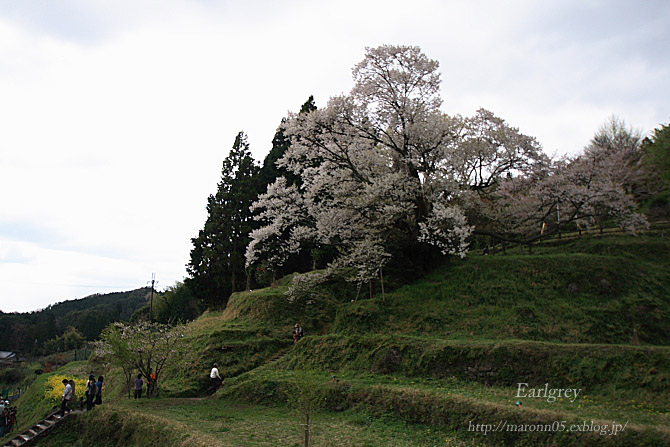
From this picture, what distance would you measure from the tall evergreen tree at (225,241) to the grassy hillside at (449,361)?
28.4 ft

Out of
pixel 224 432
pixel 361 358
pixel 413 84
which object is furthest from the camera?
pixel 413 84

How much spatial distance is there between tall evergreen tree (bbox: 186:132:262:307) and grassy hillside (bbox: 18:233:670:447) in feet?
28.4

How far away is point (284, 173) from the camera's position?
31.7 m

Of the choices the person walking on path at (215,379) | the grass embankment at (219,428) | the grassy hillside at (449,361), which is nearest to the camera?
the grassy hillside at (449,361)

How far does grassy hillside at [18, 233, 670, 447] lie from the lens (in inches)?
387

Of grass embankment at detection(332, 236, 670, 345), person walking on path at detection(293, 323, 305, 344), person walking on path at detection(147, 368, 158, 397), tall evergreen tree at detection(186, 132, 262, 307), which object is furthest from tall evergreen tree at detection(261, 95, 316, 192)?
person walking on path at detection(147, 368, 158, 397)

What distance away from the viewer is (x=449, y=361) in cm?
1322

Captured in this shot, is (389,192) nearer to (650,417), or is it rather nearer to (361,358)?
(361,358)

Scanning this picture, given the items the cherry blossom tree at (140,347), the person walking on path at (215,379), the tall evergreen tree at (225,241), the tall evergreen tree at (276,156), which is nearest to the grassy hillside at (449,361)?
the person walking on path at (215,379)

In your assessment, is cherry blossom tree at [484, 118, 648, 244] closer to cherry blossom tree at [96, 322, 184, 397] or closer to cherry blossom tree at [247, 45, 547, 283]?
cherry blossom tree at [247, 45, 547, 283]

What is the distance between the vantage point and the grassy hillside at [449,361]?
387 inches

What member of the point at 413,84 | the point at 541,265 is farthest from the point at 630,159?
the point at 413,84

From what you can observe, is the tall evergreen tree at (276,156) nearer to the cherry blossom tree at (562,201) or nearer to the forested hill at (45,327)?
the cherry blossom tree at (562,201)

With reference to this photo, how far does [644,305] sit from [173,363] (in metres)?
18.0
